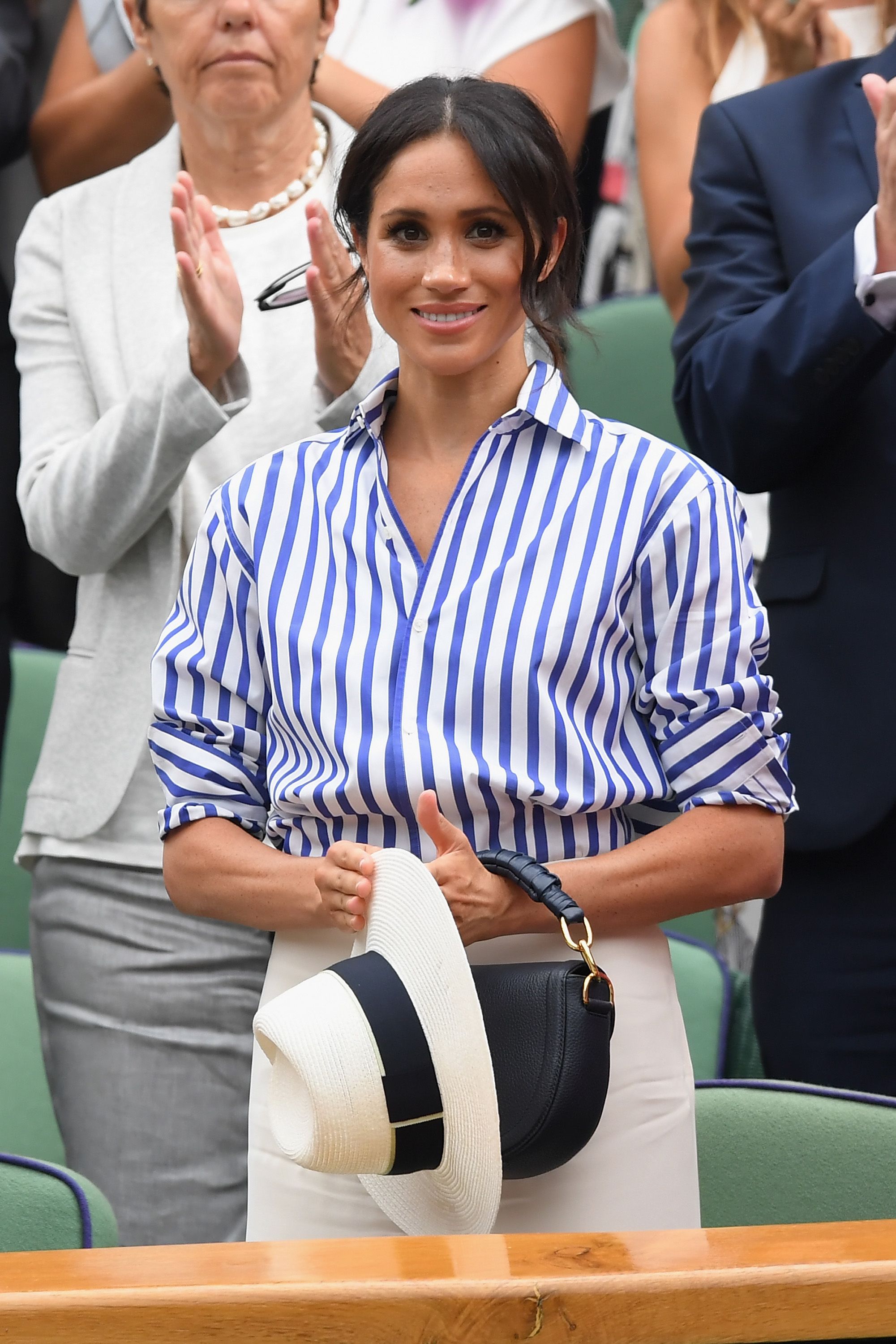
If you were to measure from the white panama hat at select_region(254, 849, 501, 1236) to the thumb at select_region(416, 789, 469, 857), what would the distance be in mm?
62

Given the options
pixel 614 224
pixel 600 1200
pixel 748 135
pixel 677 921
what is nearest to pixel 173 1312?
pixel 600 1200

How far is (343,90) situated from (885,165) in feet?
3.01

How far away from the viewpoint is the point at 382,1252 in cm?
86

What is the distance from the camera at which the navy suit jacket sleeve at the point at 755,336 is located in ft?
→ 5.40

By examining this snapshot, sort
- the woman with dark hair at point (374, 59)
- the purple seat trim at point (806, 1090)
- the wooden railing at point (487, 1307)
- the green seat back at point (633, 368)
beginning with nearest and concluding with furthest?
the wooden railing at point (487, 1307) < the purple seat trim at point (806, 1090) < the woman with dark hair at point (374, 59) < the green seat back at point (633, 368)

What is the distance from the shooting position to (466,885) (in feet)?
3.93

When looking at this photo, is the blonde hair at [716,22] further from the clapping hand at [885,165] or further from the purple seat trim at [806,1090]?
the purple seat trim at [806,1090]

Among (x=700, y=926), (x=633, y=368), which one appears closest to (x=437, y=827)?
(x=700, y=926)

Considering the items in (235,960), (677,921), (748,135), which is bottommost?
(677,921)

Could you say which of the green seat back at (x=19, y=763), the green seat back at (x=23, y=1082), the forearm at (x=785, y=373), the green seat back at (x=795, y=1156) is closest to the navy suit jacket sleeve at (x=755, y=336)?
the forearm at (x=785, y=373)

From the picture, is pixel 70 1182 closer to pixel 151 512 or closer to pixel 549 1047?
pixel 549 1047

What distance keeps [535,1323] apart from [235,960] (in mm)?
1062

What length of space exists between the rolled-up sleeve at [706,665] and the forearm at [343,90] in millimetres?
1155

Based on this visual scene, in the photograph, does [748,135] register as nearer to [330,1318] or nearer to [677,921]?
[677,921]
